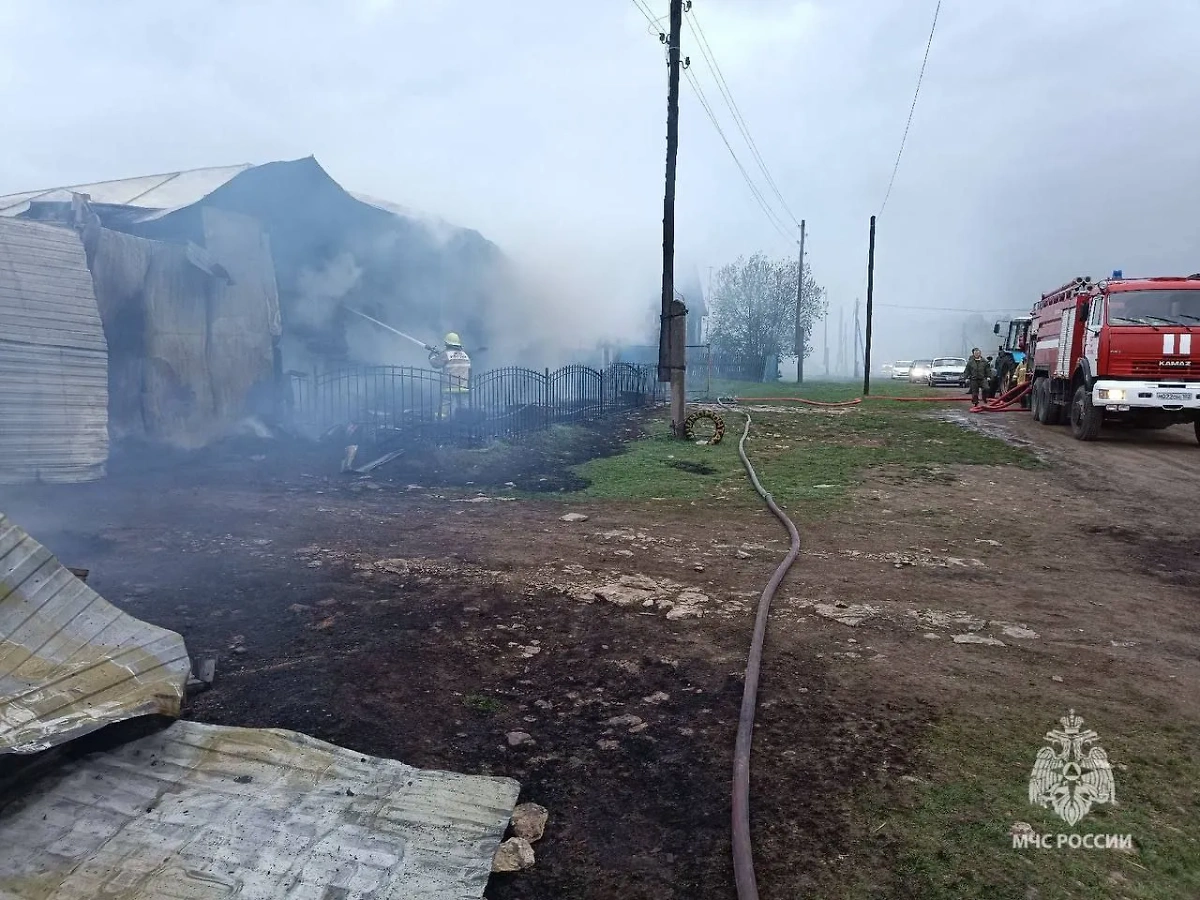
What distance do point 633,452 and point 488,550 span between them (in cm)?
590

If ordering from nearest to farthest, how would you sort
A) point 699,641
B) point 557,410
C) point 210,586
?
point 699,641 → point 210,586 → point 557,410

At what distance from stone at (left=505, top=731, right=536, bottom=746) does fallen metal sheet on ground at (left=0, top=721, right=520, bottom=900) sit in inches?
15.2

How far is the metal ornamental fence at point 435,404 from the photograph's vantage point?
A: 429 inches

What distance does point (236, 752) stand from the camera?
2547mm

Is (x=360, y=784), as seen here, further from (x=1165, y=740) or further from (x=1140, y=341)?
(x=1140, y=341)

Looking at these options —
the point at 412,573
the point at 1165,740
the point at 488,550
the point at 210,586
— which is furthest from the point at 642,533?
the point at 1165,740

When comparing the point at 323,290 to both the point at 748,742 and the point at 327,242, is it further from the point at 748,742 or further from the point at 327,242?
the point at 748,742

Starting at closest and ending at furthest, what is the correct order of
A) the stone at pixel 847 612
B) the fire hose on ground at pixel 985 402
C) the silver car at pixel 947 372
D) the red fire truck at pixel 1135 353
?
the stone at pixel 847 612 < the red fire truck at pixel 1135 353 < the fire hose on ground at pixel 985 402 < the silver car at pixel 947 372

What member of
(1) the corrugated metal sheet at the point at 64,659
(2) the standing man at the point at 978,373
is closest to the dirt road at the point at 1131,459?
(2) the standing man at the point at 978,373

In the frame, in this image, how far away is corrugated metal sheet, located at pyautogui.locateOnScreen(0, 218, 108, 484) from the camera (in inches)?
272

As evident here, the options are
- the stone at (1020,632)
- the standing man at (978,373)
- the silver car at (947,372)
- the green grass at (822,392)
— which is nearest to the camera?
the stone at (1020,632)

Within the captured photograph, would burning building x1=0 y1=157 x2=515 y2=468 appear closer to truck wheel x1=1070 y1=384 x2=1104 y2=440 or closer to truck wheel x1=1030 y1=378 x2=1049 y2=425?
truck wheel x1=1070 y1=384 x2=1104 y2=440

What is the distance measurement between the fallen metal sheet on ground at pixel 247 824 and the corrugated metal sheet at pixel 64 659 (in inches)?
6.1

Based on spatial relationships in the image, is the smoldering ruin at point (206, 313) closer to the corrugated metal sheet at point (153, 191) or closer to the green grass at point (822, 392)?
the corrugated metal sheet at point (153, 191)
